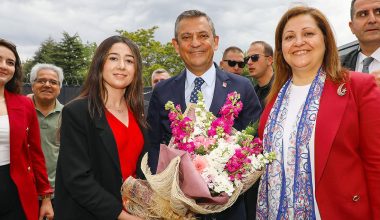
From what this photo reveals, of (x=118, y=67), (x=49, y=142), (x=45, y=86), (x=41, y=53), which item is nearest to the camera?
(x=118, y=67)

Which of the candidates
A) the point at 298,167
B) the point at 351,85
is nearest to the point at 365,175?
the point at 298,167

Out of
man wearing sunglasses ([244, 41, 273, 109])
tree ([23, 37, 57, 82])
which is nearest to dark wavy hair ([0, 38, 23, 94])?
man wearing sunglasses ([244, 41, 273, 109])

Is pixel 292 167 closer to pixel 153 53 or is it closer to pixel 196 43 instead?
pixel 196 43

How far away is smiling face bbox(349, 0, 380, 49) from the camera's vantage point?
3.17 metres

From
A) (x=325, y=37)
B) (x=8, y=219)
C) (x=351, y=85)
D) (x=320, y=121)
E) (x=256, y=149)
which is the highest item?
(x=325, y=37)

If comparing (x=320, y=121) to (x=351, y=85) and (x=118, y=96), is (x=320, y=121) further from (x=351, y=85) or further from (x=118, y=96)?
(x=118, y=96)

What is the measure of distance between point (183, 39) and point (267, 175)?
148cm

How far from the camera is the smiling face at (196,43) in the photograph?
11.2 feet

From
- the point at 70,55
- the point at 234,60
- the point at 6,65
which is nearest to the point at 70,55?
the point at 70,55

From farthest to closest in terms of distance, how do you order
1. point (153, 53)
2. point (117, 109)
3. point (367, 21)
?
point (153, 53) < point (367, 21) < point (117, 109)

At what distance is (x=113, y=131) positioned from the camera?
111 inches

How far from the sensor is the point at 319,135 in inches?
95.4

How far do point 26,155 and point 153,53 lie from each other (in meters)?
34.9

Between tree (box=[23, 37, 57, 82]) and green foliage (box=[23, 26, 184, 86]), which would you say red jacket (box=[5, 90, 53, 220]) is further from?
tree (box=[23, 37, 57, 82])
